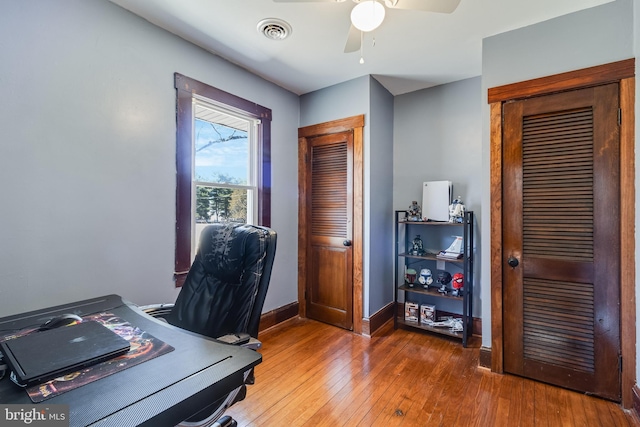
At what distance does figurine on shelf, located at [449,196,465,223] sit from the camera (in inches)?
113

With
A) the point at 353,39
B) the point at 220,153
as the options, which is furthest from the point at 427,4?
the point at 220,153

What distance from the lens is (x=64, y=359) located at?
0.92 m

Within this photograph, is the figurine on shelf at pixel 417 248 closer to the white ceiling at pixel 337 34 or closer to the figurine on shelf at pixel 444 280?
the figurine on shelf at pixel 444 280

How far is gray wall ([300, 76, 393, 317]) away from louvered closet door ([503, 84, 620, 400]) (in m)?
1.18

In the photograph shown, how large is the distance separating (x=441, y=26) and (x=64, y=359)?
2.78 metres

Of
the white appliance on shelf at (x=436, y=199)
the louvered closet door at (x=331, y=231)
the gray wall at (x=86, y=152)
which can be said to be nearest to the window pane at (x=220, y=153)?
the gray wall at (x=86, y=152)

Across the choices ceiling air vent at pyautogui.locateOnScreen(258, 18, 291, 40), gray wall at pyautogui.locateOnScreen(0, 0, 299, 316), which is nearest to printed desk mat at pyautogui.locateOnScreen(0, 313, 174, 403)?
gray wall at pyautogui.locateOnScreen(0, 0, 299, 316)

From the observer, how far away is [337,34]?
226 centimetres

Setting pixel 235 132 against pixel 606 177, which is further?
pixel 235 132

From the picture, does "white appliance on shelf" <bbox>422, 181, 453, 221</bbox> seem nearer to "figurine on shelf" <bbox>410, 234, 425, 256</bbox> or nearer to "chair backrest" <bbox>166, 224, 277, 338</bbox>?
"figurine on shelf" <bbox>410, 234, 425, 256</bbox>

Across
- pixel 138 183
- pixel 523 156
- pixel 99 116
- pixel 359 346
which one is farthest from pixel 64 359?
pixel 523 156

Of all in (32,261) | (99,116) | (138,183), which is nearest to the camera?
(32,261)

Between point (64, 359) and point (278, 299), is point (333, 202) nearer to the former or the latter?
point (278, 299)

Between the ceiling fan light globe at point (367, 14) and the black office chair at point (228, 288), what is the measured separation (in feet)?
4.04
